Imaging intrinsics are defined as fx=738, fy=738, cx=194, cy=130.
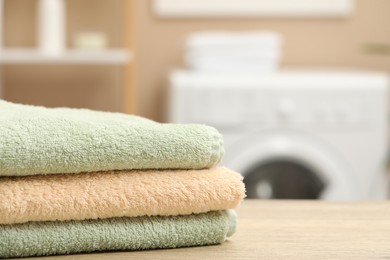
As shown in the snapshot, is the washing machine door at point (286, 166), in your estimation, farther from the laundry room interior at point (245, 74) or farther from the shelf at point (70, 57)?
the shelf at point (70, 57)

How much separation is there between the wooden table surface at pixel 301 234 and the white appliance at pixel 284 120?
1445 mm

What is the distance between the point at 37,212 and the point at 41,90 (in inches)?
95.1

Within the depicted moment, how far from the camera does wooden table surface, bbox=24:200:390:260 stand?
64 centimetres

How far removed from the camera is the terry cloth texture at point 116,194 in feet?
1.99

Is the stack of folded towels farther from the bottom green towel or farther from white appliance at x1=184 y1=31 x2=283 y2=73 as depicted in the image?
white appliance at x1=184 y1=31 x2=283 y2=73

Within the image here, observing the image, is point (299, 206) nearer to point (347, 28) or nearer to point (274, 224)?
point (274, 224)

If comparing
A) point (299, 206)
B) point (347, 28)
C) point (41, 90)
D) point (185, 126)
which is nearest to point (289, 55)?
point (347, 28)

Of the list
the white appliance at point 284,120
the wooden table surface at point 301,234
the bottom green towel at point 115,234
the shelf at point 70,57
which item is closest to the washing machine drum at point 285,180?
the white appliance at point 284,120

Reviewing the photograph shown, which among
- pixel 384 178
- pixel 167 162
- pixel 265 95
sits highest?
pixel 167 162

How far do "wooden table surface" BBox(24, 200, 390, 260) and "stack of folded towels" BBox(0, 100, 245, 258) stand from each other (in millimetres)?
17

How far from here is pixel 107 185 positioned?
0.64m

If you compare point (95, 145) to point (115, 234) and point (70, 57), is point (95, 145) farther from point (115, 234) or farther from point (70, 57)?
point (70, 57)

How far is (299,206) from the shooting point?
2.89 feet

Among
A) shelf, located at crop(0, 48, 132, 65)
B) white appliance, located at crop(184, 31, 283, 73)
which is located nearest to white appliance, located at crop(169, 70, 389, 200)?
white appliance, located at crop(184, 31, 283, 73)
